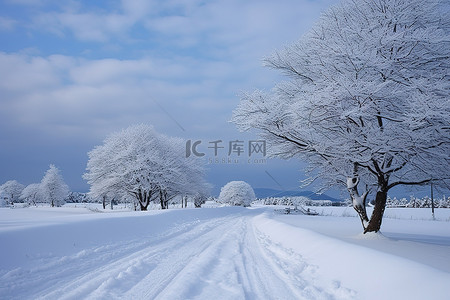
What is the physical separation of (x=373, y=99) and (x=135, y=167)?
28386mm

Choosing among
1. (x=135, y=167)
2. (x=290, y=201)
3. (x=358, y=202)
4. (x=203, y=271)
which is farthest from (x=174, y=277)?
(x=290, y=201)

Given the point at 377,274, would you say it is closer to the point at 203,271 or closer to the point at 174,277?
the point at 203,271

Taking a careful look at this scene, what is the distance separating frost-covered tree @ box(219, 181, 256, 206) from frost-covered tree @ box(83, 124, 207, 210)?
52587 millimetres

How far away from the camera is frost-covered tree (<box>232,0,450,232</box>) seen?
8.00 metres

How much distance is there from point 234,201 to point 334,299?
8834 cm

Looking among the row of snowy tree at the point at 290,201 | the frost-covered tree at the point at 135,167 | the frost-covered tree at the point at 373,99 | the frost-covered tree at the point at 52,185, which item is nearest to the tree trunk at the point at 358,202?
the frost-covered tree at the point at 373,99

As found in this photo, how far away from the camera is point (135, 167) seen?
32.2 metres

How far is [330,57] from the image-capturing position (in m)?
9.11

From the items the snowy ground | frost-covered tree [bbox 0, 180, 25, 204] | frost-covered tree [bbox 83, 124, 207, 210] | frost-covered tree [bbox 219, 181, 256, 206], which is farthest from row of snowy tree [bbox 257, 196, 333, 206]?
frost-covered tree [bbox 0, 180, 25, 204]

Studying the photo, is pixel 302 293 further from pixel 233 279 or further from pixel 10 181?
pixel 10 181

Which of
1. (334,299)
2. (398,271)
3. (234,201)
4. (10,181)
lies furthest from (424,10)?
(10,181)

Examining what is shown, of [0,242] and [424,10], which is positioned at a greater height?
[424,10]

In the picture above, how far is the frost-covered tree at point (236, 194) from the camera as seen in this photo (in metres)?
91.8

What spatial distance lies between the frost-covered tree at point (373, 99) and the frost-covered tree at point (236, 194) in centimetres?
8053
